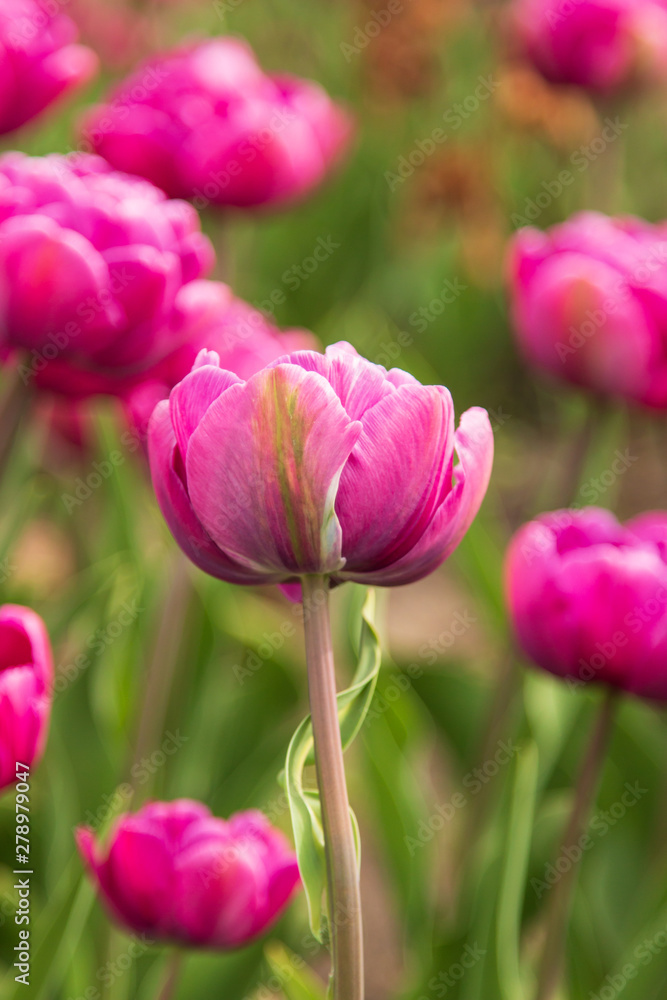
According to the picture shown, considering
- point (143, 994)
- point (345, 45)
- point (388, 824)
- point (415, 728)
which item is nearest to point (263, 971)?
point (143, 994)

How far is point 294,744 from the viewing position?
18.7 inches

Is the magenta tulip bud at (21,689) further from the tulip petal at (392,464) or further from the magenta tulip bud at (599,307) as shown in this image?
the magenta tulip bud at (599,307)

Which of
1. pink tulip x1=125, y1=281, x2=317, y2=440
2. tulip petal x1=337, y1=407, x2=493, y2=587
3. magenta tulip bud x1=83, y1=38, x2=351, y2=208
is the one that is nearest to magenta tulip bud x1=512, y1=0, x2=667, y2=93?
magenta tulip bud x1=83, y1=38, x2=351, y2=208

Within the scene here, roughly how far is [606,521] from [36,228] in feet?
1.27

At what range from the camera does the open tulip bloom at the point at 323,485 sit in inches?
16.8

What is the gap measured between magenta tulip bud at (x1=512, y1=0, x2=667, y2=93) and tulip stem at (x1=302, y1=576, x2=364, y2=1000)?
4.03 feet

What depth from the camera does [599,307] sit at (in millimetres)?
928

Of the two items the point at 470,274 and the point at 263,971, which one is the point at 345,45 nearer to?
the point at 470,274

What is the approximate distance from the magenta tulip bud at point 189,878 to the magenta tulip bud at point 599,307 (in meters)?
0.48

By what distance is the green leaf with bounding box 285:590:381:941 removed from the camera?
463 millimetres

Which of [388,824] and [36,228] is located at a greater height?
[36,228]

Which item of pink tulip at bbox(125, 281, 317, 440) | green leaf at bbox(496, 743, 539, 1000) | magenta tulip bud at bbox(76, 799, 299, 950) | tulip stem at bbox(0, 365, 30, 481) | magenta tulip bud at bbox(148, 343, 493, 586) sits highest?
magenta tulip bud at bbox(148, 343, 493, 586)

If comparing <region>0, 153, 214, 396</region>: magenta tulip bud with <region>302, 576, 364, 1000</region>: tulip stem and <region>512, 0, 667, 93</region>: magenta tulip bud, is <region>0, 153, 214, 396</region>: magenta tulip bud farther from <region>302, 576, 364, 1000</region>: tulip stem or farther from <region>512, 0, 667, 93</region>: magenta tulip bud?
<region>512, 0, 667, 93</region>: magenta tulip bud

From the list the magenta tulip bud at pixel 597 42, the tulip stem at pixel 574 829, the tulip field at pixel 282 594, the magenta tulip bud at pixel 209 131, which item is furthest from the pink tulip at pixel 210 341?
the magenta tulip bud at pixel 597 42
